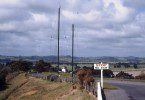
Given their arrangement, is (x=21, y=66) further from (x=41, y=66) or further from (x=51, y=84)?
(x=51, y=84)

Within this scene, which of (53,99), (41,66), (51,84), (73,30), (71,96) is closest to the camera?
(71,96)

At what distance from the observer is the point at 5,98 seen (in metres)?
62.9

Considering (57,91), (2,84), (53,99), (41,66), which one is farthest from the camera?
(41,66)

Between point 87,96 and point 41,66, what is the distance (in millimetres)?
84097

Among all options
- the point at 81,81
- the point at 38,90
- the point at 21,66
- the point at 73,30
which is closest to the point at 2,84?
the point at 73,30

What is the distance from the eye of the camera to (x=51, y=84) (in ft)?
190

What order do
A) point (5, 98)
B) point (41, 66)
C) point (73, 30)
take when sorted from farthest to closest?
point (41, 66)
point (73, 30)
point (5, 98)

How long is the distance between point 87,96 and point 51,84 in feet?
91.6

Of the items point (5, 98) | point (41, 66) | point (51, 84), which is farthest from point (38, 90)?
point (41, 66)

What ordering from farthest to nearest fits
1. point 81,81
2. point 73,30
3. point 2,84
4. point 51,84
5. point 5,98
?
point 2,84 → point 73,30 → point 5,98 → point 51,84 → point 81,81

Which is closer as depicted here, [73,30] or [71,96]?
[71,96]

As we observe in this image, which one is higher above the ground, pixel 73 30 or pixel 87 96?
pixel 73 30

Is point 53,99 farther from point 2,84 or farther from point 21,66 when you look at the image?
point 21,66

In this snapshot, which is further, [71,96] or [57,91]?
[57,91]
